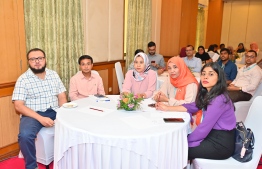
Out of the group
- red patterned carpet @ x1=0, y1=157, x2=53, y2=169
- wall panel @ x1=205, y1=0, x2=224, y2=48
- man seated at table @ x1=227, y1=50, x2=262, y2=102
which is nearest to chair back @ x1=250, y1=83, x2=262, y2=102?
man seated at table @ x1=227, y1=50, x2=262, y2=102

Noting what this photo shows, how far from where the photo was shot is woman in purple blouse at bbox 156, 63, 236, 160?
204 cm

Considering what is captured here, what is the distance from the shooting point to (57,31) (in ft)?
12.1

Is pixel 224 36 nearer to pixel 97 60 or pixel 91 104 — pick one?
pixel 97 60

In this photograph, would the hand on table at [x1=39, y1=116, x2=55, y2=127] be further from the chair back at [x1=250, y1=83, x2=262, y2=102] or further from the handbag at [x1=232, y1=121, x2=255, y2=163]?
the chair back at [x1=250, y1=83, x2=262, y2=102]

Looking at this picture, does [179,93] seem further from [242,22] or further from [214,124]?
[242,22]

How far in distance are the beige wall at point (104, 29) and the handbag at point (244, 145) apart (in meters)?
3.25

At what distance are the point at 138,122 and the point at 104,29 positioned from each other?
129 inches

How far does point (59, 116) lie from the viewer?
2.18 metres

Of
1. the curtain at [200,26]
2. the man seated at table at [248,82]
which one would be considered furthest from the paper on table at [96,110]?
the curtain at [200,26]

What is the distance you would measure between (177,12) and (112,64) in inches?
105

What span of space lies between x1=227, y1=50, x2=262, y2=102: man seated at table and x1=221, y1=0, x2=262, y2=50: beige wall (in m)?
7.05

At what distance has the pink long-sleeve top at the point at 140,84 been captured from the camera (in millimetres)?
3418

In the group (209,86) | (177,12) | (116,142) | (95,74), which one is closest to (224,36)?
(177,12)

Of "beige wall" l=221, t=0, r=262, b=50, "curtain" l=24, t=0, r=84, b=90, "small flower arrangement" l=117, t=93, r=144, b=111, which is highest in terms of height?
"beige wall" l=221, t=0, r=262, b=50
